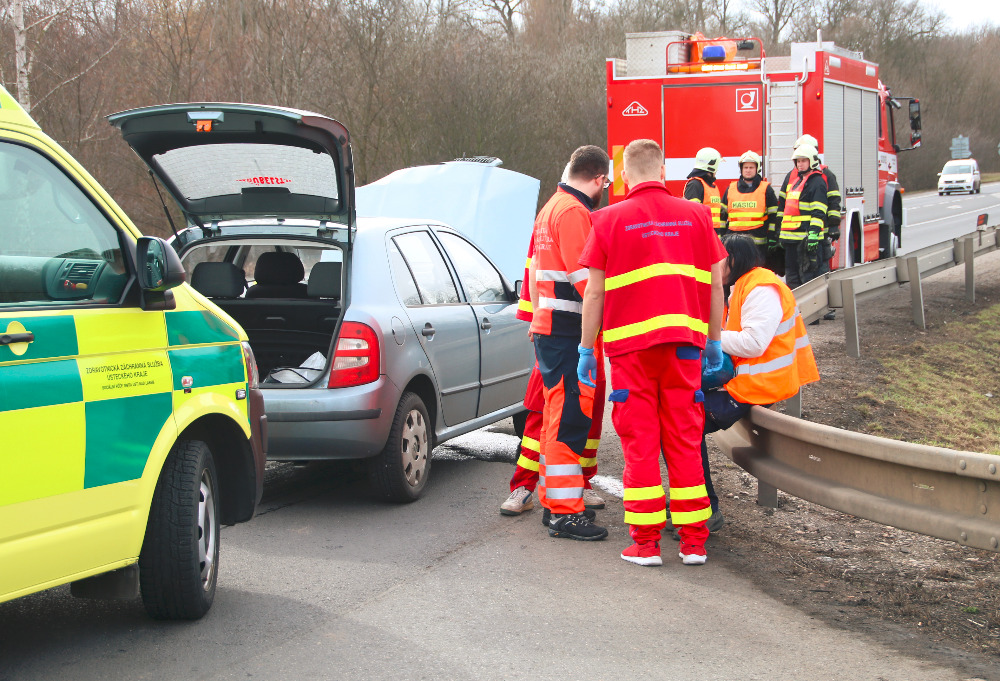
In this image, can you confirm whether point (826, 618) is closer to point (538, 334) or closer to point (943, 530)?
point (943, 530)

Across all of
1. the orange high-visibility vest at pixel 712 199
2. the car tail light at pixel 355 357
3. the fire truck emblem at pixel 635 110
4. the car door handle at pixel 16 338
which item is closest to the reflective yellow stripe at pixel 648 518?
the car tail light at pixel 355 357

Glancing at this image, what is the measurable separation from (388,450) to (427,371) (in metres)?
0.55

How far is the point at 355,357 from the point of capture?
19.0ft

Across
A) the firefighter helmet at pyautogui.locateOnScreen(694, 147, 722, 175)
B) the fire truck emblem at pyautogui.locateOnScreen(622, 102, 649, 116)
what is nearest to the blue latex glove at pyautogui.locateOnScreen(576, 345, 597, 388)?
the firefighter helmet at pyautogui.locateOnScreen(694, 147, 722, 175)

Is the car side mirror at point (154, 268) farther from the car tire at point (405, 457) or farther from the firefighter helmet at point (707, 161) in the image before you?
the firefighter helmet at point (707, 161)

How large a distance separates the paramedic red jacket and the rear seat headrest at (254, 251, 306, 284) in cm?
246

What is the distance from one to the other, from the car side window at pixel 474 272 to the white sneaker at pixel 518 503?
1483 millimetres

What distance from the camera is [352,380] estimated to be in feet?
18.9

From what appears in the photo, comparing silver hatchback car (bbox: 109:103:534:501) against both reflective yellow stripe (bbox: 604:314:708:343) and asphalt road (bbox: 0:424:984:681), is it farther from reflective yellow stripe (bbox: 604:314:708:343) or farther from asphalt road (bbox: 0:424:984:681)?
reflective yellow stripe (bbox: 604:314:708:343)

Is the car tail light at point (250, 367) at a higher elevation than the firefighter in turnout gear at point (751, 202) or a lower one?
lower

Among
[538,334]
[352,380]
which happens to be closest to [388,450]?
[352,380]

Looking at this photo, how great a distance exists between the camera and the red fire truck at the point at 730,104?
1313 centimetres

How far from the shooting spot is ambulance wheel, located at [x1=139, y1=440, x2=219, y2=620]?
4.02m

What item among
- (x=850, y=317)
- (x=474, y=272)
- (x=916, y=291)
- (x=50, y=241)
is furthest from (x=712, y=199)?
(x=50, y=241)
